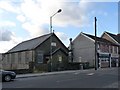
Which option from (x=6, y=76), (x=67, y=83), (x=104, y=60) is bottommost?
(x=67, y=83)

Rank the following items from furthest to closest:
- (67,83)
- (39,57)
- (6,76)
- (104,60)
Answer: (104,60), (39,57), (6,76), (67,83)

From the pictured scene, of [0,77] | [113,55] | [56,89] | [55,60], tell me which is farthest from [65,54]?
[56,89]

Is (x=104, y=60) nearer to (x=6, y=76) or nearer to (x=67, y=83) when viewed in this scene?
(x=6, y=76)

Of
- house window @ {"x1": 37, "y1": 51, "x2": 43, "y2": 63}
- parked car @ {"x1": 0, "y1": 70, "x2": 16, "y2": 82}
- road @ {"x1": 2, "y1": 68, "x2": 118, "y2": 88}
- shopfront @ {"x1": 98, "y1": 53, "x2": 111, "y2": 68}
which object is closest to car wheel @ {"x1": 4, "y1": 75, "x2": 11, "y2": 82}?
parked car @ {"x1": 0, "y1": 70, "x2": 16, "y2": 82}

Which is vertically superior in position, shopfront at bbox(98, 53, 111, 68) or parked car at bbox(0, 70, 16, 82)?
shopfront at bbox(98, 53, 111, 68)

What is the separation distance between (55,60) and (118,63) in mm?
24319

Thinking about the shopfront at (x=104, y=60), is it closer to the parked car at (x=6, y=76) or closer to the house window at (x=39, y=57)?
the house window at (x=39, y=57)

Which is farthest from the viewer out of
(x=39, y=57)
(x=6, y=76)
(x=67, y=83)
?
(x=39, y=57)

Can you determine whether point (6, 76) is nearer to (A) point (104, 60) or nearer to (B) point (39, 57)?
(B) point (39, 57)

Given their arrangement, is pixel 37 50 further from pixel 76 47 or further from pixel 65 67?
pixel 76 47

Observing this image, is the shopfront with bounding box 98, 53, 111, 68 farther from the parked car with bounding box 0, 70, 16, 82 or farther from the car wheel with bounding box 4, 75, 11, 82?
the car wheel with bounding box 4, 75, 11, 82

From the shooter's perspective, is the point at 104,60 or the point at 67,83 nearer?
the point at 67,83

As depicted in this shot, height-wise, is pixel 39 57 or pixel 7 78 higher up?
pixel 39 57

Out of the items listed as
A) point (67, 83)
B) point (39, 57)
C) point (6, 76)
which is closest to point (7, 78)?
point (6, 76)
